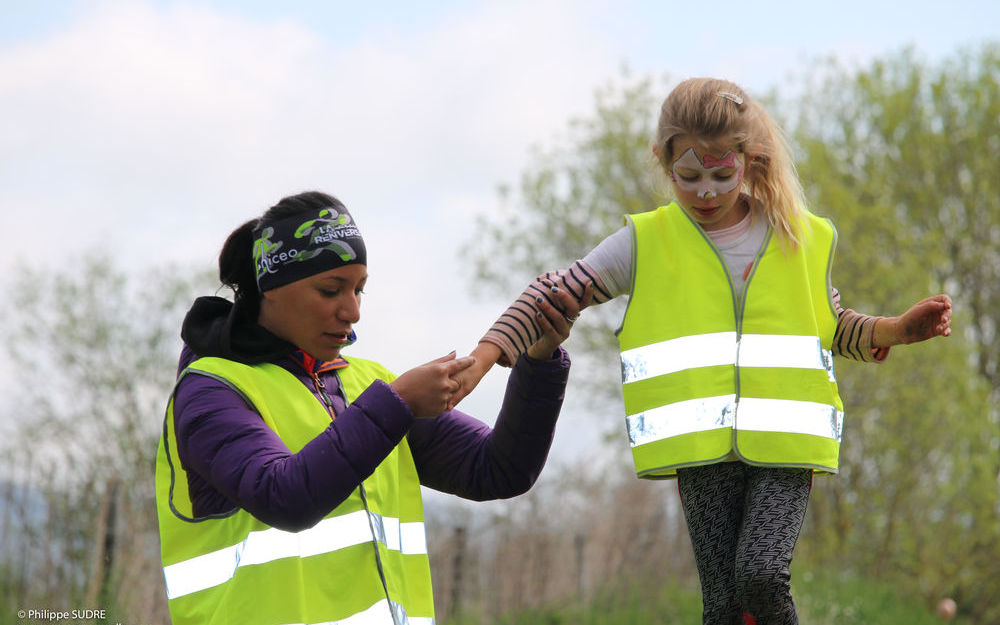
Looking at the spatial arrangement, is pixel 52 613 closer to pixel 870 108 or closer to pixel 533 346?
pixel 533 346

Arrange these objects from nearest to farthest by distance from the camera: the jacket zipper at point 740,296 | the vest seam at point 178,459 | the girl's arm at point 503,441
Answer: the vest seam at point 178,459, the girl's arm at point 503,441, the jacket zipper at point 740,296

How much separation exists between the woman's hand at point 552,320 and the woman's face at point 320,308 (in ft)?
1.67

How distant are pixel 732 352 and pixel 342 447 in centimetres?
129

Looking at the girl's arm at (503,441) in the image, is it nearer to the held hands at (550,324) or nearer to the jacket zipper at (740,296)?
the held hands at (550,324)

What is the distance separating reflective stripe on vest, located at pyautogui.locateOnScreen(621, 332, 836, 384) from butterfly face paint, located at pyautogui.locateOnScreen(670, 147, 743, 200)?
0.43 meters

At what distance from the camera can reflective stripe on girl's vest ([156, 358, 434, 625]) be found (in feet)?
8.50

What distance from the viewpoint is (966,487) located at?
15617mm

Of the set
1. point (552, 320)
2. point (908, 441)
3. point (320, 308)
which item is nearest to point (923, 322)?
point (552, 320)

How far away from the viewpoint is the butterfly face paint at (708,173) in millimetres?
3305

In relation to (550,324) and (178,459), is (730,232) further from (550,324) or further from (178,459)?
(178,459)

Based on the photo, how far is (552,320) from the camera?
3.09 meters

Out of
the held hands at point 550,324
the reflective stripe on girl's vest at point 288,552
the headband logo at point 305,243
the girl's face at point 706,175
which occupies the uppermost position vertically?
the girl's face at point 706,175

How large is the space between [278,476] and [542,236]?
15340mm

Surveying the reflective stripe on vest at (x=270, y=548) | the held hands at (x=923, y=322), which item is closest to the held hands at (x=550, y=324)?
the reflective stripe on vest at (x=270, y=548)
